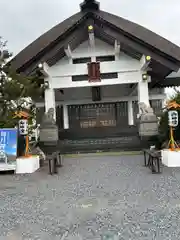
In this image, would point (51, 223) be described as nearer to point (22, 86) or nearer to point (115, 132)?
point (22, 86)

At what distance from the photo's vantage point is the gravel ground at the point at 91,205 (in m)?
3.90

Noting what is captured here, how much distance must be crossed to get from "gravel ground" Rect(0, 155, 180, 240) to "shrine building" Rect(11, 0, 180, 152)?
225 inches

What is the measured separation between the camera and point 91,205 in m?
5.21

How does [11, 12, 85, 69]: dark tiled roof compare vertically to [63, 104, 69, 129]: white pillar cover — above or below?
above

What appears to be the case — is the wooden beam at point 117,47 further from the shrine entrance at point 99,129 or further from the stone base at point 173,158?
the stone base at point 173,158

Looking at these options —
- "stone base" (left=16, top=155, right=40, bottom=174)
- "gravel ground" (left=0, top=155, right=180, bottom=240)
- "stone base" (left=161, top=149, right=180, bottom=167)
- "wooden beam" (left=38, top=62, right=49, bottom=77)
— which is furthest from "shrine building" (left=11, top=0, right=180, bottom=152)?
"gravel ground" (left=0, top=155, right=180, bottom=240)

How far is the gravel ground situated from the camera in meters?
3.90

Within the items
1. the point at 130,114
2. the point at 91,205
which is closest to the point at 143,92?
the point at 130,114

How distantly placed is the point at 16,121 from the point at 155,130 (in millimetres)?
6011

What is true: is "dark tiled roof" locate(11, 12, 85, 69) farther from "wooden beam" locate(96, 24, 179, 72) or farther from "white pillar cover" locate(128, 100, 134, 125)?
"white pillar cover" locate(128, 100, 134, 125)

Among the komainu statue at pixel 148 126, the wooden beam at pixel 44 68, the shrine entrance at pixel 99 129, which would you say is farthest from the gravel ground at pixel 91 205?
the wooden beam at pixel 44 68

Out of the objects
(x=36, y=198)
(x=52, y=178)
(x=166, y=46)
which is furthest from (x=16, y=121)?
(x=166, y=46)

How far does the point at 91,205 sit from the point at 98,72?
1051 cm

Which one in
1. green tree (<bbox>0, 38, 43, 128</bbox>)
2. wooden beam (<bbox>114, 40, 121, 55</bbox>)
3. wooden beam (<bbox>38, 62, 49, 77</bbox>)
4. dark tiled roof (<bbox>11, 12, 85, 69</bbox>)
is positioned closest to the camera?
green tree (<bbox>0, 38, 43, 128</bbox>)
